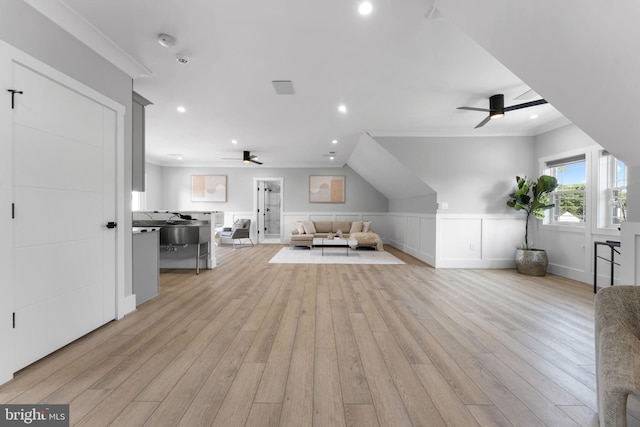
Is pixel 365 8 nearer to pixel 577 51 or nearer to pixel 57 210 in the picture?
pixel 577 51

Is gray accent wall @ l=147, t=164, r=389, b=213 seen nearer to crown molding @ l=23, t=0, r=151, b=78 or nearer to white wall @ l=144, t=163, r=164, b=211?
white wall @ l=144, t=163, r=164, b=211

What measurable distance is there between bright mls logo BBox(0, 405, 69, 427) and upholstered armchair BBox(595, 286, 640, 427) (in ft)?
7.93

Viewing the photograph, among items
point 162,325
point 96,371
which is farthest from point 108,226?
point 96,371

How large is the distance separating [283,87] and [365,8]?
1.48 m

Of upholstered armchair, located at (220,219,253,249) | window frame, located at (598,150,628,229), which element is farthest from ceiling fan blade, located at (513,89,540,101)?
upholstered armchair, located at (220,219,253,249)

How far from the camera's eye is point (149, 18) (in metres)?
2.07

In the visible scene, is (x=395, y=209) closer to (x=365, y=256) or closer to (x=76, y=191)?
(x=365, y=256)

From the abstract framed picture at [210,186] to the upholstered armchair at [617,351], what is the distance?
8677mm

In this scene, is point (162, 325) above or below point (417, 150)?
below

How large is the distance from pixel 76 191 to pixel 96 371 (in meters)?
1.41

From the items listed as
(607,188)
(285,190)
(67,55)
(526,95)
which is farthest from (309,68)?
(285,190)

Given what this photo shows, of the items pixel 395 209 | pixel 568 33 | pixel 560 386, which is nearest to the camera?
pixel 568 33

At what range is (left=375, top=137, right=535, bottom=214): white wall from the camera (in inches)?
190

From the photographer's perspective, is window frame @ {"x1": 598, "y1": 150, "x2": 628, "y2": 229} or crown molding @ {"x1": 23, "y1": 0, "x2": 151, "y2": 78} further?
window frame @ {"x1": 598, "y1": 150, "x2": 628, "y2": 229}
